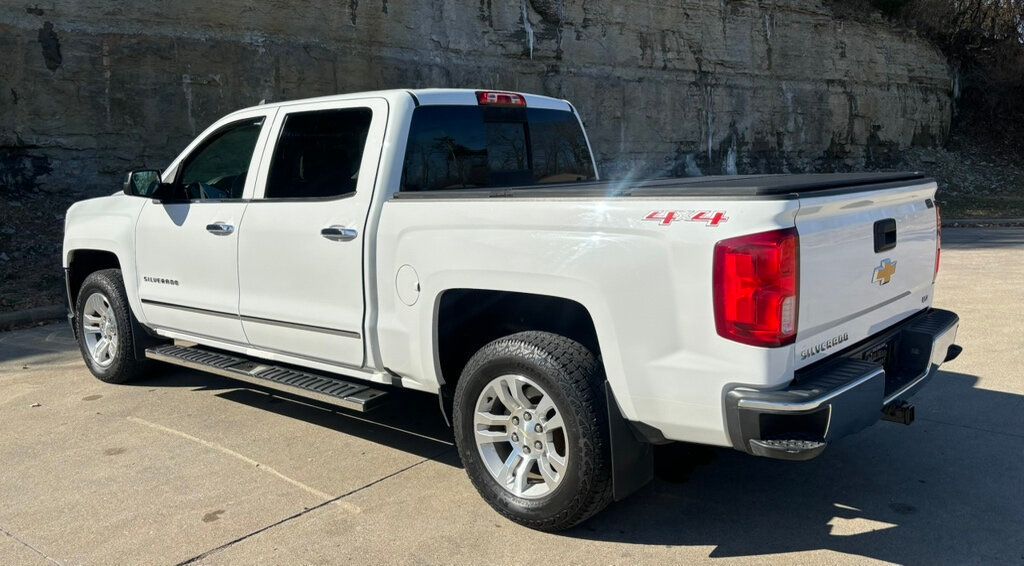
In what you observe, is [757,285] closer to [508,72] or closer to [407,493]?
[407,493]

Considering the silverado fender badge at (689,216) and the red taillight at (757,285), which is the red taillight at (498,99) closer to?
the silverado fender badge at (689,216)

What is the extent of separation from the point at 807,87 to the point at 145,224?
933 inches

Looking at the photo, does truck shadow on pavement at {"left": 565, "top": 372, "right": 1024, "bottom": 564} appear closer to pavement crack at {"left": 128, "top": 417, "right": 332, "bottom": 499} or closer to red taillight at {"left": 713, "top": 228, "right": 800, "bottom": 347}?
red taillight at {"left": 713, "top": 228, "right": 800, "bottom": 347}

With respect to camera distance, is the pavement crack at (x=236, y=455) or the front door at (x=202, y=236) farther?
the front door at (x=202, y=236)

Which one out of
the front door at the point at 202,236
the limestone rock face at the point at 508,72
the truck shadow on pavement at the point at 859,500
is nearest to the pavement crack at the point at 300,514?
the truck shadow on pavement at the point at 859,500

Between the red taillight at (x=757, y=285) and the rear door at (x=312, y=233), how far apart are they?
2.03 meters

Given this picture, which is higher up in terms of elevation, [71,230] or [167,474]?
[71,230]

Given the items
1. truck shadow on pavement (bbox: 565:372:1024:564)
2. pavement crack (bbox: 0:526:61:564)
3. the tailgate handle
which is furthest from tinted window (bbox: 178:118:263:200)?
the tailgate handle

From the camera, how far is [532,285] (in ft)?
12.8

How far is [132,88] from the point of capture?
13.3m

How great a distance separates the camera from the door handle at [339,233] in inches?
180

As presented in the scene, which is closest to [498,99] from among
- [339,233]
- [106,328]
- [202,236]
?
[339,233]

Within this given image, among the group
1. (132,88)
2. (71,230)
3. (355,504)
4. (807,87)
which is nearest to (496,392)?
(355,504)

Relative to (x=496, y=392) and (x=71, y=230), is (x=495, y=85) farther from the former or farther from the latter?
(x=496, y=392)
